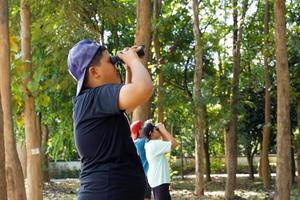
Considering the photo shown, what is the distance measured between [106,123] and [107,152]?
0.14m

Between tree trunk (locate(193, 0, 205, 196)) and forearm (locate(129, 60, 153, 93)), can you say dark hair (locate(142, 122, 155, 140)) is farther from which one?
tree trunk (locate(193, 0, 205, 196))

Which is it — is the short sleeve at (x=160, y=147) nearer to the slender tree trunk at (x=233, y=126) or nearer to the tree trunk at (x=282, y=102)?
the tree trunk at (x=282, y=102)

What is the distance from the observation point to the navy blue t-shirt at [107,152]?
96.6 inches

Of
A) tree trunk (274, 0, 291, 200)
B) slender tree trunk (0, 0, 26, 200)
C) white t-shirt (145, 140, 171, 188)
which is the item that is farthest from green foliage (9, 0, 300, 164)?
tree trunk (274, 0, 291, 200)

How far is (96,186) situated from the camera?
2.46 meters

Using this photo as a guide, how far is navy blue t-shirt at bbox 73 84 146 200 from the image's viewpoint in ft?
8.05

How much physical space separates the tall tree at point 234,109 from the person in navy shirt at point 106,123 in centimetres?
1285

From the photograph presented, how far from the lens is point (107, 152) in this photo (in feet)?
8.18

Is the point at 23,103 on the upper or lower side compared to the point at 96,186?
upper

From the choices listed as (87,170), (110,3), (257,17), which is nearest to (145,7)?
(110,3)

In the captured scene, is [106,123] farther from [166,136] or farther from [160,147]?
[160,147]

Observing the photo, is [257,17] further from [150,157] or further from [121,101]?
[121,101]

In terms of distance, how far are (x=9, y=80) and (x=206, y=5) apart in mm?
11897

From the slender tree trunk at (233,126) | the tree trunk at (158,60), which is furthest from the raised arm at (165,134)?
the slender tree trunk at (233,126)
